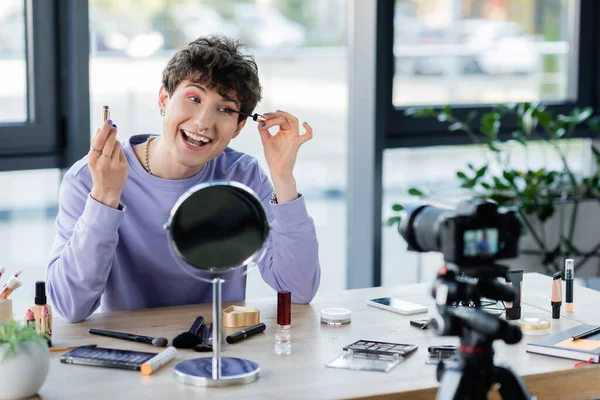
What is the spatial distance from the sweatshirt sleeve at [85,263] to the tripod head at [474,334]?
2.65ft

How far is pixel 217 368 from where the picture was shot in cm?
160

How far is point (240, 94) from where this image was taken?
2.13 metres

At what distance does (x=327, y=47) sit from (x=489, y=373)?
2.46 meters

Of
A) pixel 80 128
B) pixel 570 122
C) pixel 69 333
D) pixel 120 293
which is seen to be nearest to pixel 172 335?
pixel 69 333

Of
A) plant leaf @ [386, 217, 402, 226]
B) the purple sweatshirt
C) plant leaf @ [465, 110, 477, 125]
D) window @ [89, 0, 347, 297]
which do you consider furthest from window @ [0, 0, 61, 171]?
plant leaf @ [465, 110, 477, 125]

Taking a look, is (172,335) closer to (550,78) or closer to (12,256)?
(12,256)

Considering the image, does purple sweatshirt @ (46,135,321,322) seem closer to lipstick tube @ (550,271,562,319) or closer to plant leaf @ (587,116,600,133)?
lipstick tube @ (550,271,562,319)

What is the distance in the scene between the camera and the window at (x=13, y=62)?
312 centimetres

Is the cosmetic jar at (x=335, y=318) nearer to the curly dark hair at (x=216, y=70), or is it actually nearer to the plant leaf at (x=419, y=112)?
the curly dark hair at (x=216, y=70)

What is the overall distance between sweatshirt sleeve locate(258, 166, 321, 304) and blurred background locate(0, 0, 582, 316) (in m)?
1.29

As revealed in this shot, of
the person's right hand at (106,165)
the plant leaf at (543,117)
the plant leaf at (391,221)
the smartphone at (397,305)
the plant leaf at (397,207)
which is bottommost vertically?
the smartphone at (397,305)

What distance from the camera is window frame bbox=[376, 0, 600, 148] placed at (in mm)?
3600

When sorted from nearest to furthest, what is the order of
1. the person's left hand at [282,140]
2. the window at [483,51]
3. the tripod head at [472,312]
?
the tripod head at [472,312]
the person's left hand at [282,140]
the window at [483,51]

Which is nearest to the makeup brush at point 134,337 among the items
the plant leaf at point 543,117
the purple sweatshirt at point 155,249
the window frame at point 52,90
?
the purple sweatshirt at point 155,249
